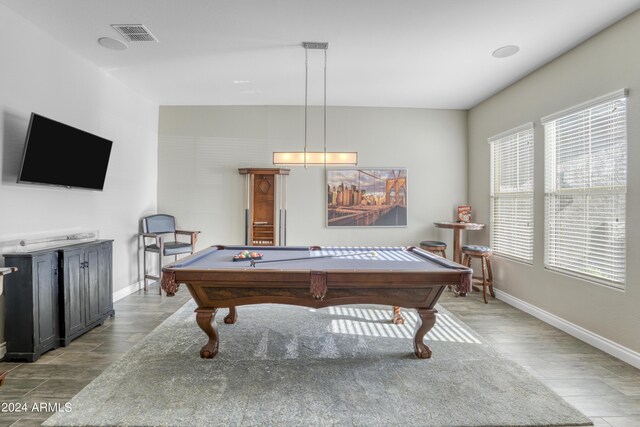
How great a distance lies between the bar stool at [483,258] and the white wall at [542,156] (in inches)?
5.5

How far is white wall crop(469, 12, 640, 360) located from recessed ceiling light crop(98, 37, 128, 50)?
4.92 m

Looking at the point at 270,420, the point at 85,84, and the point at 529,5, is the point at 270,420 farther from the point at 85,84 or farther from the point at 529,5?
the point at 85,84

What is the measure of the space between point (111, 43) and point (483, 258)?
17.7 ft

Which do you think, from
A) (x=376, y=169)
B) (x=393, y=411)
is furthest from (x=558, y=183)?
(x=393, y=411)

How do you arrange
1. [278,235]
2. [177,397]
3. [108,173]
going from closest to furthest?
[177,397] → [108,173] → [278,235]

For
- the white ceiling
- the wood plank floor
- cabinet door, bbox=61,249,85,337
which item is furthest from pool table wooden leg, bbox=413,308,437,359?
cabinet door, bbox=61,249,85,337

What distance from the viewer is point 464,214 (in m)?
5.45

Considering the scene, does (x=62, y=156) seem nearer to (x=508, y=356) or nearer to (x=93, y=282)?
(x=93, y=282)

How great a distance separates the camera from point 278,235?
5590mm

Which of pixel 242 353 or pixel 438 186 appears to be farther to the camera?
pixel 438 186

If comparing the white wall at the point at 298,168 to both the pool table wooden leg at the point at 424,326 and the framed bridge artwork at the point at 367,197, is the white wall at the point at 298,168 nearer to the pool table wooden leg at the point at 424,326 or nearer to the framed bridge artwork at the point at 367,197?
the framed bridge artwork at the point at 367,197

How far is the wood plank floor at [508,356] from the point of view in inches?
86.5

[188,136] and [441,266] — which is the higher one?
[188,136]

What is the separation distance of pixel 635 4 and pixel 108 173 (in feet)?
19.4
